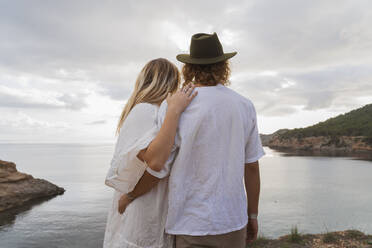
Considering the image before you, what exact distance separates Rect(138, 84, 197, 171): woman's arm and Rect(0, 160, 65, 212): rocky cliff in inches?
864

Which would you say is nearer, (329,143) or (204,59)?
(204,59)

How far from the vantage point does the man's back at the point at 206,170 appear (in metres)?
1.55

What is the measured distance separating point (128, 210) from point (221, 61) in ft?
3.41

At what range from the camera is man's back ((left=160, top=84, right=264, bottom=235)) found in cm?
155

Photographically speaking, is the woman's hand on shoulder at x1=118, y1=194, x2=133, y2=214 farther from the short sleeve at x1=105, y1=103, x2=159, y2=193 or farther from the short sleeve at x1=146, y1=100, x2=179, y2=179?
the short sleeve at x1=146, y1=100, x2=179, y2=179

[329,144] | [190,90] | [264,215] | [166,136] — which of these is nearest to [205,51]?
[190,90]

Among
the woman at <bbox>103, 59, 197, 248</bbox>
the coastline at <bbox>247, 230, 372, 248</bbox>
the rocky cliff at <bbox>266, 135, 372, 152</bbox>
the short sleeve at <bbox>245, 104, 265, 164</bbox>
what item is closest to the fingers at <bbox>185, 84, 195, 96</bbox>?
the woman at <bbox>103, 59, 197, 248</bbox>

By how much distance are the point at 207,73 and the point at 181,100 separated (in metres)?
0.30

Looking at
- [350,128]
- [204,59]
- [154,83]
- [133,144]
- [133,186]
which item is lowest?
[133,186]

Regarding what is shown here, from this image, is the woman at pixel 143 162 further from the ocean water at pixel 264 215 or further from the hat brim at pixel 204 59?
the ocean water at pixel 264 215

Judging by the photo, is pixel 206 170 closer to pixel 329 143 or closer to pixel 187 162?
pixel 187 162

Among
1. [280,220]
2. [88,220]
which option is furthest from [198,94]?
[88,220]

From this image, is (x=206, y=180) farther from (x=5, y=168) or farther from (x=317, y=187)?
(x=317, y=187)

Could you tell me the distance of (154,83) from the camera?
184cm
